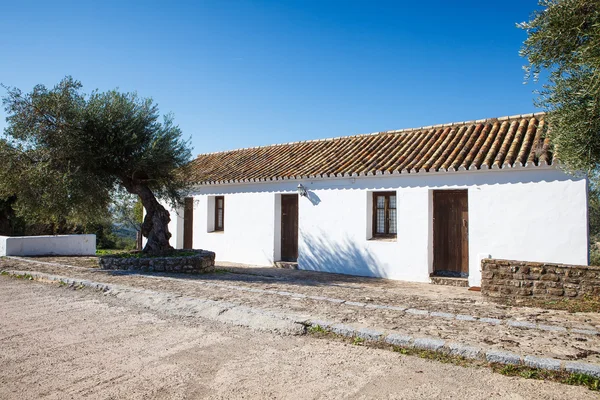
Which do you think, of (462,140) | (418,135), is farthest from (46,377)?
(418,135)

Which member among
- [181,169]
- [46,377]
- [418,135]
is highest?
[418,135]

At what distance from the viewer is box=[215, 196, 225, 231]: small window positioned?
54.5ft

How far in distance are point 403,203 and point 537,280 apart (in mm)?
4400

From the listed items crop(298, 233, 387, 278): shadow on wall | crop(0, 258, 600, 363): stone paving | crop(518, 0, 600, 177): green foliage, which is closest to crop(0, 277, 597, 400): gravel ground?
crop(0, 258, 600, 363): stone paving

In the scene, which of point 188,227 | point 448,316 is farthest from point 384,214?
point 188,227

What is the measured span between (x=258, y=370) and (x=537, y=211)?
805cm

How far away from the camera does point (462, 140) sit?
12.2 m

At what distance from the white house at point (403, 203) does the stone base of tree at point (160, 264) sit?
3400mm

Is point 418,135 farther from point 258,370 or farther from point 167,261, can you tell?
point 258,370

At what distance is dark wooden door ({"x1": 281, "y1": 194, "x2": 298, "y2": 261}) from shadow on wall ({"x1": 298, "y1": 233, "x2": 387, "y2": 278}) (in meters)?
0.86

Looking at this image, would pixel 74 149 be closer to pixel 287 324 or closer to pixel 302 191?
pixel 302 191

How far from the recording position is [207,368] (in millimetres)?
4406

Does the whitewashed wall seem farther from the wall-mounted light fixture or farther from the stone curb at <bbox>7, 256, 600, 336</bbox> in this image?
the stone curb at <bbox>7, 256, 600, 336</bbox>

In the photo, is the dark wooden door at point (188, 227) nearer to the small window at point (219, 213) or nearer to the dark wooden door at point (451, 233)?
the small window at point (219, 213)
